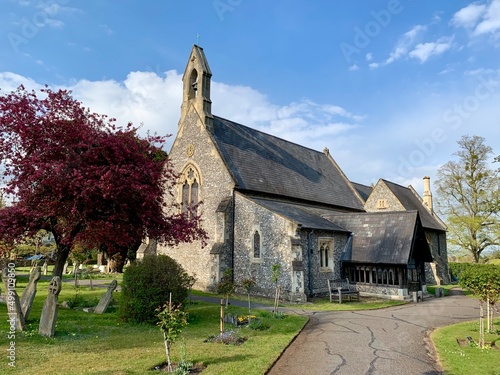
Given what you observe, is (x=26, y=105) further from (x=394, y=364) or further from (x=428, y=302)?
(x=428, y=302)

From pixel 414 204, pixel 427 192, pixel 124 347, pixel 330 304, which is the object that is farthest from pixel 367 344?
pixel 427 192

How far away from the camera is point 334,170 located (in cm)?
3756

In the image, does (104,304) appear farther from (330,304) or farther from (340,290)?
(340,290)

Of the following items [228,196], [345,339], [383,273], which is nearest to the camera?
[345,339]

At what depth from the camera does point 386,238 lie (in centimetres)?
2231

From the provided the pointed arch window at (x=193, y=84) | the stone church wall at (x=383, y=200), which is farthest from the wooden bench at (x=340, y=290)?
the pointed arch window at (x=193, y=84)

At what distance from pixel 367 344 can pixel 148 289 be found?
7593 millimetres

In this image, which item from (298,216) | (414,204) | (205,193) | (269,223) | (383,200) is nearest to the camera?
(269,223)

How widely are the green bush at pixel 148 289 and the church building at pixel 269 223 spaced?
592 centimetres

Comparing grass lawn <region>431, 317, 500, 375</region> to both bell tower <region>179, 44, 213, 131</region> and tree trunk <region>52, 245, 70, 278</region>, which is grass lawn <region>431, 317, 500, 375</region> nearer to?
tree trunk <region>52, 245, 70, 278</region>

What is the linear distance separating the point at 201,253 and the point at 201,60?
1481 cm

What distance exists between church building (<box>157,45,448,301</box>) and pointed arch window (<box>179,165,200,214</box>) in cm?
8

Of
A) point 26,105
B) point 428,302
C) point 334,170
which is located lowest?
point 428,302

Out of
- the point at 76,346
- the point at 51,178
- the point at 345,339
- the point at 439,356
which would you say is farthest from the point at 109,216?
the point at 439,356
